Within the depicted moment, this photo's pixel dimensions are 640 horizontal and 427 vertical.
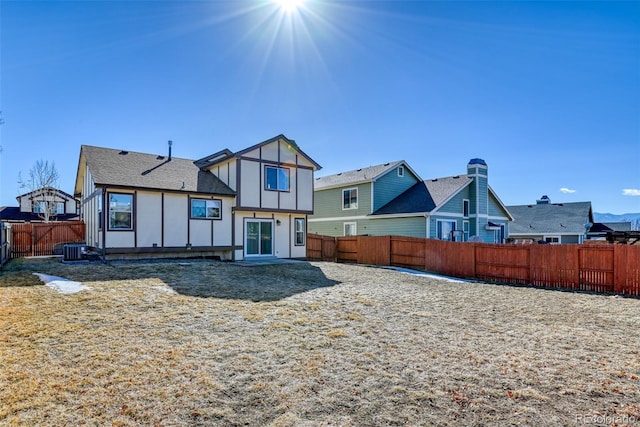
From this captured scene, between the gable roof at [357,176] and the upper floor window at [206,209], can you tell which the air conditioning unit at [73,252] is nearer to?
the upper floor window at [206,209]

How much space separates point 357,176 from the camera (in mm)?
27797

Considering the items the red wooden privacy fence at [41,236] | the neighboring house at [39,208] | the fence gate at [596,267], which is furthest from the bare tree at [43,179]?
the fence gate at [596,267]

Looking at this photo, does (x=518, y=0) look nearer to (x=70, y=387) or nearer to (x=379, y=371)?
(x=379, y=371)

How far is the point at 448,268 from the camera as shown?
16.7m

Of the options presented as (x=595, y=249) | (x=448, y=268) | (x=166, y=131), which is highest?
(x=166, y=131)

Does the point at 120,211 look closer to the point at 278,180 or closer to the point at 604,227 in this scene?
the point at 278,180

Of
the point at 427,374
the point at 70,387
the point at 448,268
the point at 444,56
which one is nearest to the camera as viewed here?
the point at 70,387

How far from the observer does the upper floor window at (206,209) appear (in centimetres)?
1681

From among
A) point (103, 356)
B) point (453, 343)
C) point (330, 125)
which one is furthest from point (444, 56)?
point (103, 356)

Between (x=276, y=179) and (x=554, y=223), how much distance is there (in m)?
26.5

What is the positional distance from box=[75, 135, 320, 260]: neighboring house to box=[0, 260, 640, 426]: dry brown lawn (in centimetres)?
565

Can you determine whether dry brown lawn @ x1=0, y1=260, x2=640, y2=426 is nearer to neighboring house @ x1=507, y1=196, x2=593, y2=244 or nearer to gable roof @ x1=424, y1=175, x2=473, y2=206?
gable roof @ x1=424, y1=175, x2=473, y2=206

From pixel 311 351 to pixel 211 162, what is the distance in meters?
15.5

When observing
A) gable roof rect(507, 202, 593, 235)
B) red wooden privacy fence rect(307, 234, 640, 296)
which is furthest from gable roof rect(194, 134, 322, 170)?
gable roof rect(507, 202, 593, 235)
